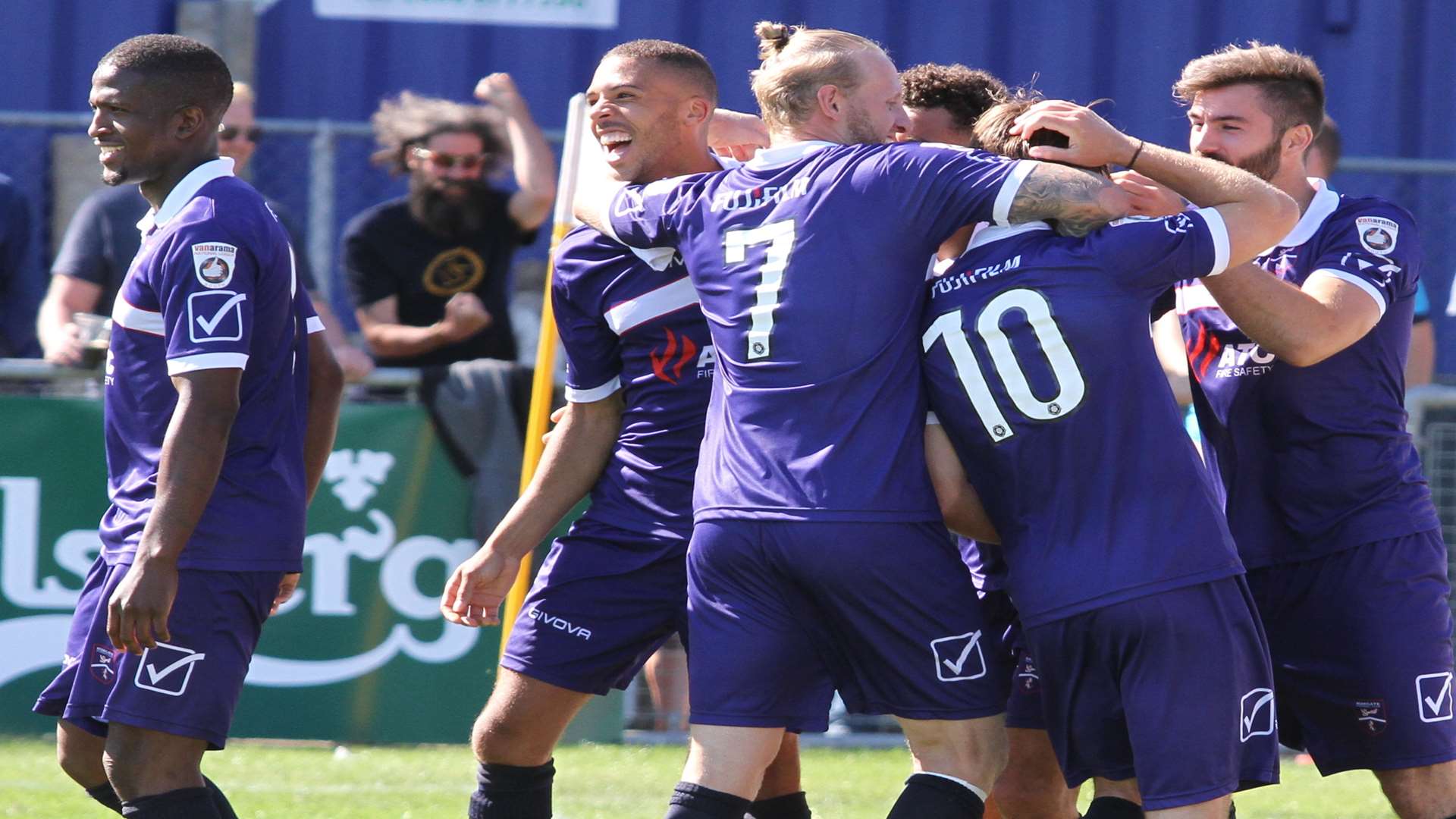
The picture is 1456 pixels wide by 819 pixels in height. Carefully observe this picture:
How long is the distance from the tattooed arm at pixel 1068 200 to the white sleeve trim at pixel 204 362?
1545mm

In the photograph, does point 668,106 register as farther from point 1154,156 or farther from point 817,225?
point 1154,156

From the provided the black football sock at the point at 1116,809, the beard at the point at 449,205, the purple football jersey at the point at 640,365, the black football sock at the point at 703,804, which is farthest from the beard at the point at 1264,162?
the beard at the point at 449,205

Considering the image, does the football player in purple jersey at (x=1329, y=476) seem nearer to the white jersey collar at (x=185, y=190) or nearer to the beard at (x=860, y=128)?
the beard at (x=860, y=128)

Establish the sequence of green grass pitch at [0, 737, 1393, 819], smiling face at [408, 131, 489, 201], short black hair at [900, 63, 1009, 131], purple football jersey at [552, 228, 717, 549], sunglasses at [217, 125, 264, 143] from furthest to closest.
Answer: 1. smiling face at [408, 131, 489, 201]
2. sunglasses at [217, 125, 264, 143]
3. green grass pitch at [0, 737, 1393, 819]
4. short black hair at [900, 63, 1009, 131]
5. purple football jersey at [552, 228, 717, 549]

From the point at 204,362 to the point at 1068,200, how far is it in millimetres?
1702

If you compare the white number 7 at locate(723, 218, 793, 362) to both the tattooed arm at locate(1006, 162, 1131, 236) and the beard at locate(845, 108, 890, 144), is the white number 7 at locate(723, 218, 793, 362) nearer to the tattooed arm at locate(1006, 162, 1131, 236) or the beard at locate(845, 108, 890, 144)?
the beard at locate(845, 108, 890, 144)

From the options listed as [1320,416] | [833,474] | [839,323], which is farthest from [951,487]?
[1320,416]

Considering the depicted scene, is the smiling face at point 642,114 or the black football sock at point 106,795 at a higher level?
the smiling face at point 642,114

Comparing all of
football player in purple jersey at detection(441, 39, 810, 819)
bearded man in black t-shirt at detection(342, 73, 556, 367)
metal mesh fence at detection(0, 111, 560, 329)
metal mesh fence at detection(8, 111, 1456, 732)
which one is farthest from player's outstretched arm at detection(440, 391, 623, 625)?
metal mesh fence at detection(0, 111, 560, 329)

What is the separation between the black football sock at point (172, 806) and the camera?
12.3 feet

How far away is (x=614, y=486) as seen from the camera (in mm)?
4430

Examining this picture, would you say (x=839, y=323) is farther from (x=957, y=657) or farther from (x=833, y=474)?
(x=957, y=657)

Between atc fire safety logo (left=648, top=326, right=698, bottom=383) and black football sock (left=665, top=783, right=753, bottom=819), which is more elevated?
Result: atc fire safety logo (left=648, top=326, right=698, bottom=383)

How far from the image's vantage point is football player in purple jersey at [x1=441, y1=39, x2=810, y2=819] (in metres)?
4.29
